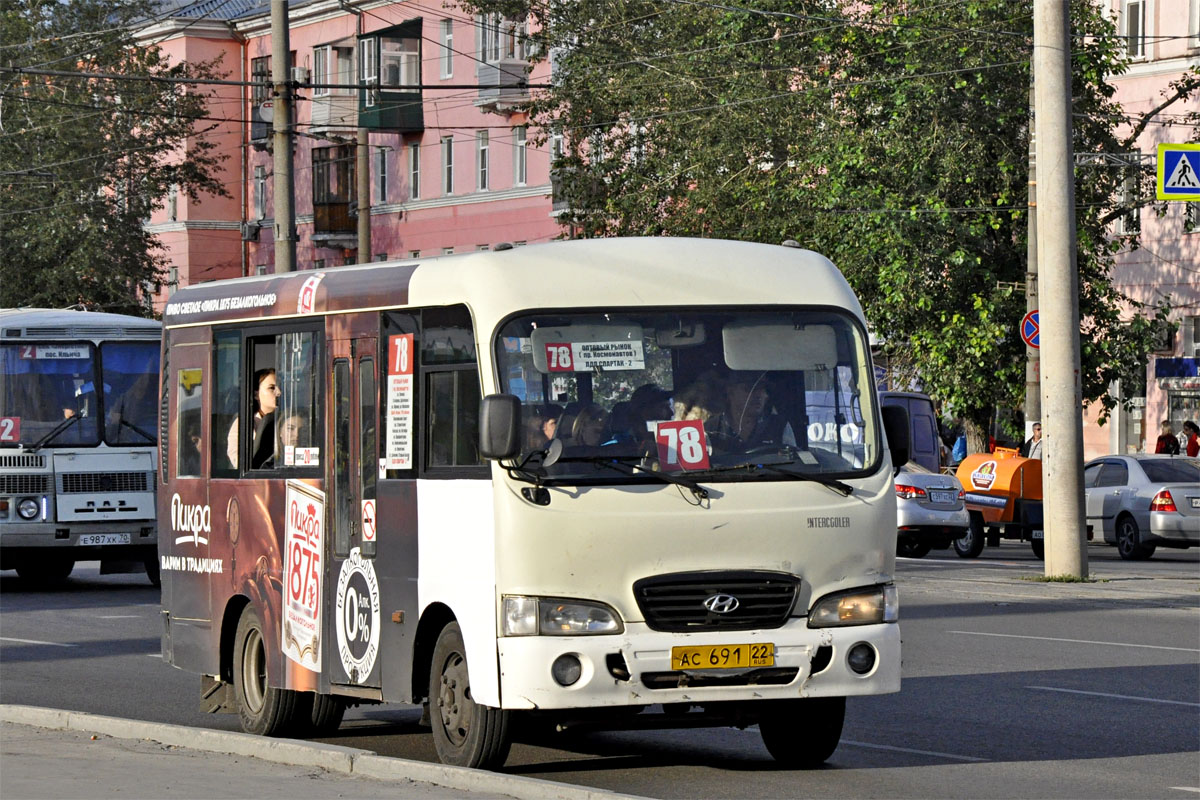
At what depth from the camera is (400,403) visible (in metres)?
11.1

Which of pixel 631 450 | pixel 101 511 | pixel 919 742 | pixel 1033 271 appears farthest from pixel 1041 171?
pixel 631 450

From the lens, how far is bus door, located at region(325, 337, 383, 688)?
11.3 m

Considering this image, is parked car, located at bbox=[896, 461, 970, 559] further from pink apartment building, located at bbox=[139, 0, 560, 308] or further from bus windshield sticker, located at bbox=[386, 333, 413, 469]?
pink apartment building, located at bbox=[139, 0, 560, 308]

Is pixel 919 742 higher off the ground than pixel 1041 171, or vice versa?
pixel 1041 171

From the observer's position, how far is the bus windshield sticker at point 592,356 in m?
10.3

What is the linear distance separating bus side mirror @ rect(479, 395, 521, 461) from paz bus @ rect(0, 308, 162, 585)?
15.7 metres

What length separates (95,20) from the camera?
2579 inches

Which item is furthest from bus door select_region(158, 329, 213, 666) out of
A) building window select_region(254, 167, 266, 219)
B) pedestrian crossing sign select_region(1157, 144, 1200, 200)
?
building window select_region(254, 167, 266, 219)

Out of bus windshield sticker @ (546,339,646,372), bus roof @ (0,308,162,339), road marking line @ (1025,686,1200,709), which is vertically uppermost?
bus roof @ (0,308,162,339)

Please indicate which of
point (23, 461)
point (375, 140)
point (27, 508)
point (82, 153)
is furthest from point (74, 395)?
point (375, 140)

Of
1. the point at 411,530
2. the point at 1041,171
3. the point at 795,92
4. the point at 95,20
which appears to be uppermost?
the point at 95,20

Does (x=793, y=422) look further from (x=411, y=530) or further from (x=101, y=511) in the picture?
(x=101, y=511)

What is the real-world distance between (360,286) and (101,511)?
47.5 ft

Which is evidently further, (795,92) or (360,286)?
(795,92)
